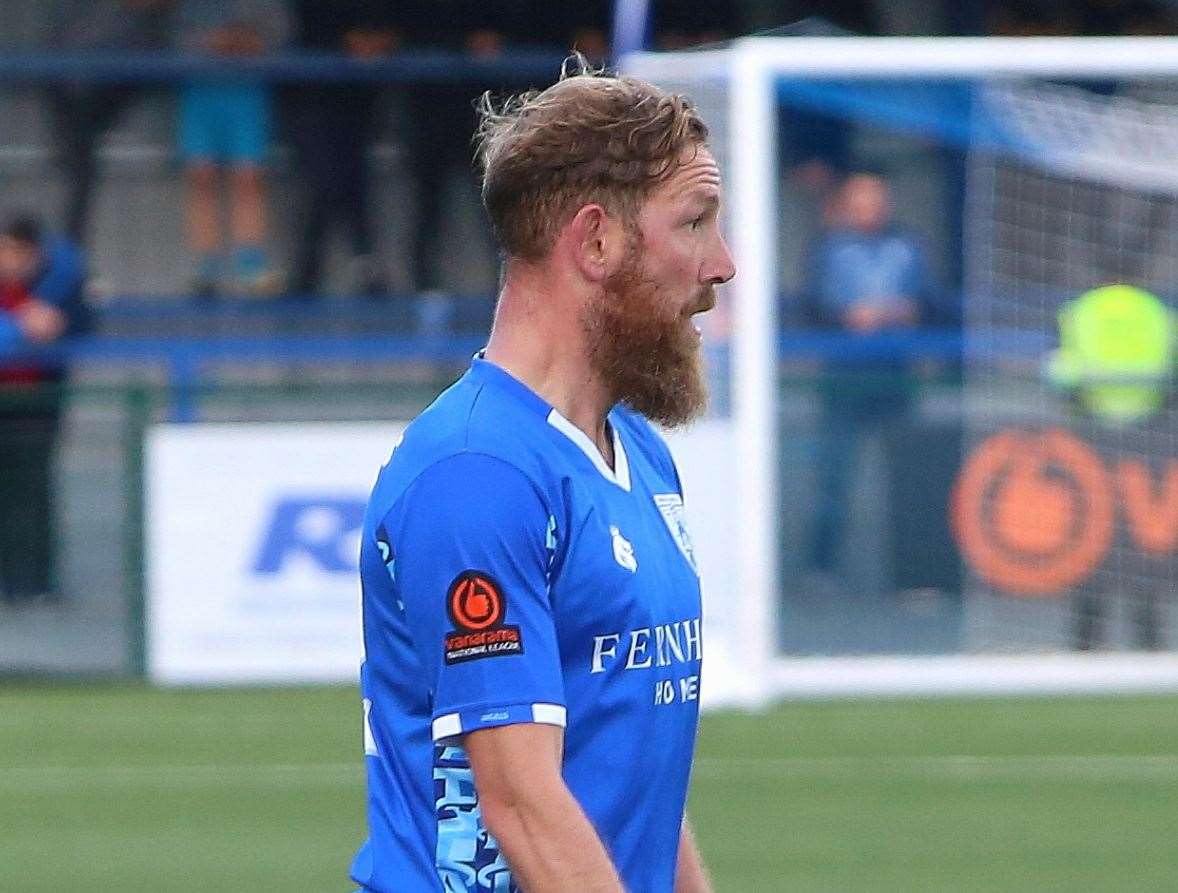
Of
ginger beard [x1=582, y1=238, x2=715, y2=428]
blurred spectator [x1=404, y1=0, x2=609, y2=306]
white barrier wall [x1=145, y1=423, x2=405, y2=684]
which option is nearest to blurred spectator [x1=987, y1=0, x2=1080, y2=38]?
blurred spectator [x1=404, y1=0, x2=609, y2=306]

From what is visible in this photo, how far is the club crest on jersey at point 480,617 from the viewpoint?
250 centimetres

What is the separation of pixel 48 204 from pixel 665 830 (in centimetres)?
1421

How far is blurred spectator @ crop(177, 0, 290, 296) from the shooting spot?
15.9 meters

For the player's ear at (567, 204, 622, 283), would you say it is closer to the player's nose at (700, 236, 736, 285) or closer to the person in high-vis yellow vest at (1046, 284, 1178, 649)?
the player's nose at (700, 236, 736, 285)

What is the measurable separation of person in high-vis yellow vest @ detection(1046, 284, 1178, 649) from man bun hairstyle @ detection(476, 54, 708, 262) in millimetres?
8186

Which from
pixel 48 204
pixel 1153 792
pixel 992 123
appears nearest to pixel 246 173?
pixel 48 204

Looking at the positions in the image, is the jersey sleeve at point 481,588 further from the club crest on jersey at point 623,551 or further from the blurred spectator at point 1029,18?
the blurred spectator at point 1029,18

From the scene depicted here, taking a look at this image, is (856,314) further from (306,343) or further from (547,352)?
(547,352)

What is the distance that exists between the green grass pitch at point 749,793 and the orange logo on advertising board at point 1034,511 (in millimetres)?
583

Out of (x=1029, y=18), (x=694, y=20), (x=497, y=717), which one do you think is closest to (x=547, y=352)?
(x=497, y=717)

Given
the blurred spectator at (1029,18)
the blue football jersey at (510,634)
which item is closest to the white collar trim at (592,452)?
the blue football jersey at (510,634)

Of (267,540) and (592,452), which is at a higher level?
(592,452)

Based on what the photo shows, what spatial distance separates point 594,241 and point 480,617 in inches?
17.3

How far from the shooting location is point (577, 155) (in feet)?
8.52
